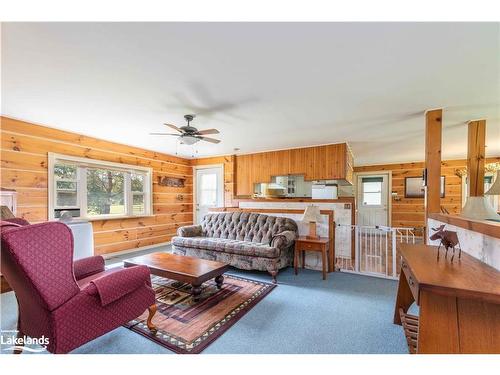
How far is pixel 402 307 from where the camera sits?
2.10 metres

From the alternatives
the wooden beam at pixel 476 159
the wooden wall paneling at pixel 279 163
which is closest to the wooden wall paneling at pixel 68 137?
the wooden wall paneling at pixel 279 163

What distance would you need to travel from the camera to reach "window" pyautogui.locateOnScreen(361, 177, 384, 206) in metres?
7.38

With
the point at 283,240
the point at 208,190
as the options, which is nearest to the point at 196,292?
the point at 283,240

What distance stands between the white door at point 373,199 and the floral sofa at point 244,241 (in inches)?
182

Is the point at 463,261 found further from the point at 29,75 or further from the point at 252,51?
the point at 29,75

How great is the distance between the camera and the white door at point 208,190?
6.28m

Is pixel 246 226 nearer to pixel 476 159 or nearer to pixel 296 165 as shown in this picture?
pixel 296 165

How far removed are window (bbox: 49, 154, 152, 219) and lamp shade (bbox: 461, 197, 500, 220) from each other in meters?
5.25

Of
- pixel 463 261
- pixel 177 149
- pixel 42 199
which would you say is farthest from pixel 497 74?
pixel 42 199

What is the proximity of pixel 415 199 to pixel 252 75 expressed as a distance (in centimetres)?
699

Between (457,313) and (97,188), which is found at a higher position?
(97,188)

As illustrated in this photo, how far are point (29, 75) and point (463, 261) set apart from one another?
3796 mm

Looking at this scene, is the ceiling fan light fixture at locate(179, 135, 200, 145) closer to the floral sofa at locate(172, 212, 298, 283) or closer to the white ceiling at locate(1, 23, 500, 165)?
the white ceiling at locate(1, 23, 500, 165)

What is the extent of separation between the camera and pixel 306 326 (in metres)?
2.09
